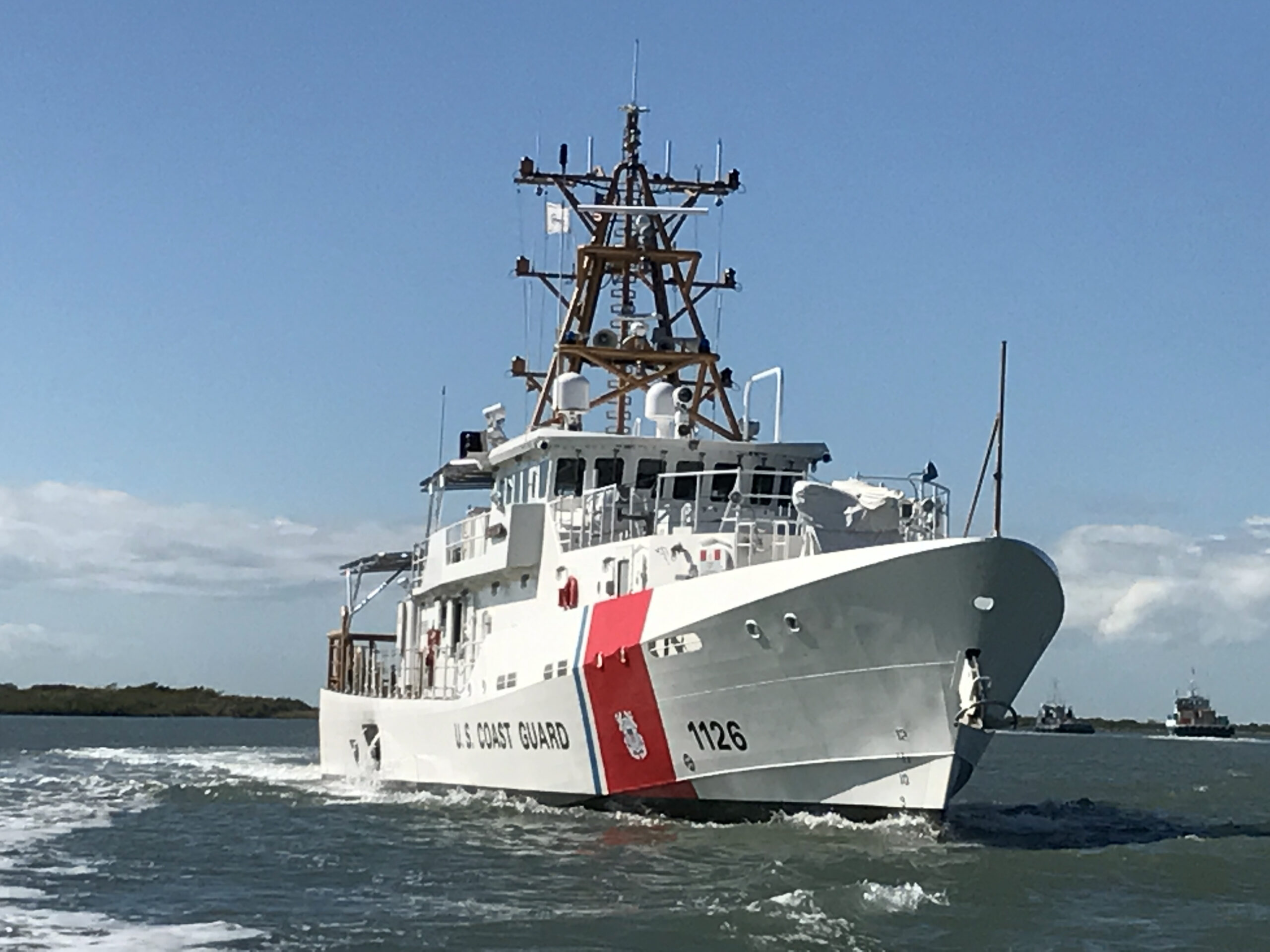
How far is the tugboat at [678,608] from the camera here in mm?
17969

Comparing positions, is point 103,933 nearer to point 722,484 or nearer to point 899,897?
point 899,897

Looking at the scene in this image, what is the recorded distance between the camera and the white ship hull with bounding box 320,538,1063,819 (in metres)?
17.8

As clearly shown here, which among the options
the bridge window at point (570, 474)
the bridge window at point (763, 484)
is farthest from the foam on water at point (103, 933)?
the bridge window at point (763, 484)

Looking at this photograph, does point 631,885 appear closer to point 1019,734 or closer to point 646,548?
point 646,548

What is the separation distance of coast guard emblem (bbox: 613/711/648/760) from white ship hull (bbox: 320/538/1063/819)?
0.02 m

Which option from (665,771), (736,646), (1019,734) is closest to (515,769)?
(665,771)

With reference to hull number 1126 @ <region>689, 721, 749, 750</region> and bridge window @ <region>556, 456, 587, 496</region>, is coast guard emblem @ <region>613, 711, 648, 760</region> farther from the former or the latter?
bridge window @ <region>556, 456, 587, 496</region>

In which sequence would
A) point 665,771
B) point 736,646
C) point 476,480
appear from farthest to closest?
point 476,480 < point 665,771 < point 736,646

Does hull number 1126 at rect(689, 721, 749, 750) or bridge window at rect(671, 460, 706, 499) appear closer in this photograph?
hull number 1126 at rect(689, 721, 749, 750)

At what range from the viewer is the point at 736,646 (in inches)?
738

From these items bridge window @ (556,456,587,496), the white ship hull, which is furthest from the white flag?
the white ship hull

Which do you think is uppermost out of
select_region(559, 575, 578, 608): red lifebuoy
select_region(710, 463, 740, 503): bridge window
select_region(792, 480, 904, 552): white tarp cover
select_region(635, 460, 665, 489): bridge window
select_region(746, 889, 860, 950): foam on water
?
select_region(635, 460, 665, 489): bridge window

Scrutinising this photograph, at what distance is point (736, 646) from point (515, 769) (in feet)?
17.3

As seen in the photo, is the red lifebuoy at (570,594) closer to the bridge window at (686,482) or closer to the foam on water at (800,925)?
the bridge window at (686,482)
